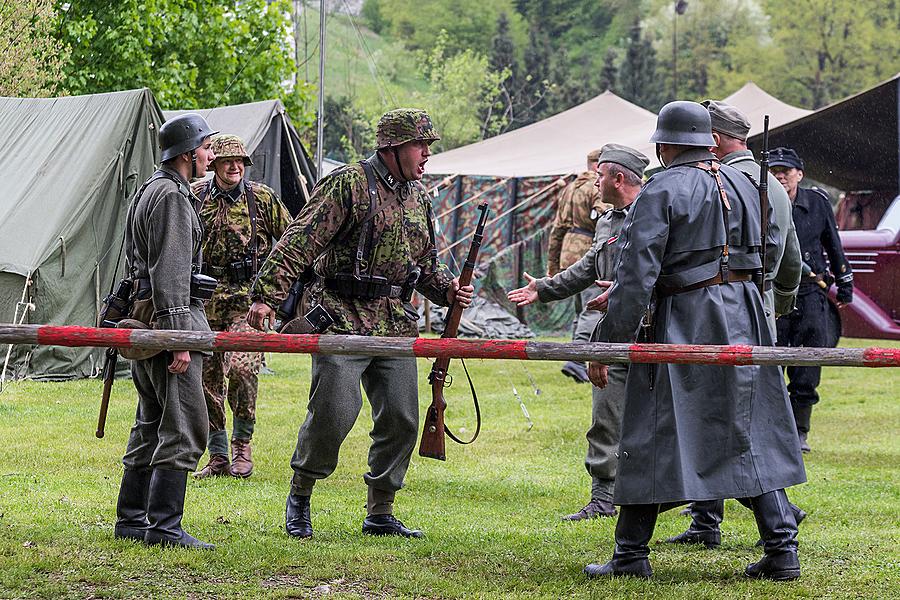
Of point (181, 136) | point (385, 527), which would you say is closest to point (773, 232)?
point (385, 527)

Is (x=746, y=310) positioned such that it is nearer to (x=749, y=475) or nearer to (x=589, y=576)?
(x=749, y=475)

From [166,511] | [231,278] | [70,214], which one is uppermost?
[70,214]

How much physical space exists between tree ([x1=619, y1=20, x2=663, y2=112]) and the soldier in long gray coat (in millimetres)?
58084

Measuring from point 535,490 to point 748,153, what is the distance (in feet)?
8.50

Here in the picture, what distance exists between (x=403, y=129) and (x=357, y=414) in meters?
1.32

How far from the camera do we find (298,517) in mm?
5645

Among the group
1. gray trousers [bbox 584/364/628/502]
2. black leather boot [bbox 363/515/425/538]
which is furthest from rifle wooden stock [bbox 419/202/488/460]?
gray trousers [bbox 584/364/628/502]

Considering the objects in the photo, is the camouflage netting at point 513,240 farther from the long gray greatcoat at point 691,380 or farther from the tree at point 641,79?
the tree at point 641,79

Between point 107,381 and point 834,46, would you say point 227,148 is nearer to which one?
point 107,381

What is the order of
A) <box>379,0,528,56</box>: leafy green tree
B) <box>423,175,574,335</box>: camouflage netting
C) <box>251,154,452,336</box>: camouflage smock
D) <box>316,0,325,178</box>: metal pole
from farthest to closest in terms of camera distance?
<box>379,0,528,56</box>: leafy green tree < <box>423,175,574,335</box>: camouflage netting < <box>316,0,325,178</box>: metal pole < <box>251,154,452,336</box>: camouflage smock

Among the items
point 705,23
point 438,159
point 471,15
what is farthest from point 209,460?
point 471,15

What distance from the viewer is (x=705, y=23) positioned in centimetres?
7800

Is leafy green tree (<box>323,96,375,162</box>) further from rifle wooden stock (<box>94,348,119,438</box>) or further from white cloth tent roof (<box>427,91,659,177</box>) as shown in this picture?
rifle wooden stock (<box>94,348,119,438</box>)

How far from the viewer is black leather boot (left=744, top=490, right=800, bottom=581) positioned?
474 centimetres
